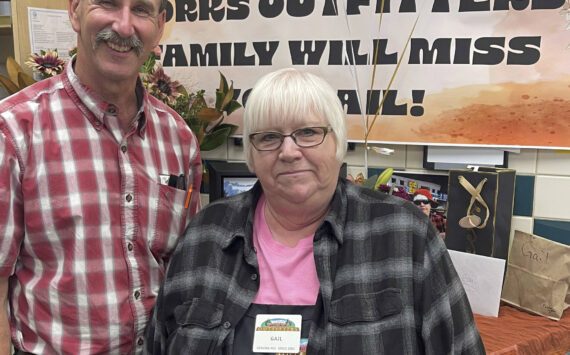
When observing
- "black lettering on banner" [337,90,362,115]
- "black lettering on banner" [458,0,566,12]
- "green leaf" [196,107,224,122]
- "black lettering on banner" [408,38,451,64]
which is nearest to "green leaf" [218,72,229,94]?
"green leaf" [196,107,224,122]

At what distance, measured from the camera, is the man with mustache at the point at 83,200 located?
1.17 meters

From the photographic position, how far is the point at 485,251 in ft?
5.57

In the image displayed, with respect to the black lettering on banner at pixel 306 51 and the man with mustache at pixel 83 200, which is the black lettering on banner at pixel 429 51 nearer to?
the black lettering on banner at pixel 306 51

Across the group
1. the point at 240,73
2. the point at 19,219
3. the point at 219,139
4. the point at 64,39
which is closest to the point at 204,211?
the point at 19,219

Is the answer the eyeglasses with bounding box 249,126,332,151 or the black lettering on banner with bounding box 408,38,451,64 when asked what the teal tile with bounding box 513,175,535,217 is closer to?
the black lettering on banner with bounding box 408,38,451,64

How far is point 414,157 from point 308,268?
1.05m

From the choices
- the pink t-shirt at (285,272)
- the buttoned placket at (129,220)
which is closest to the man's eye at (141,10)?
the buttoned placket at (129,220)

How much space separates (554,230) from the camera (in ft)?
6.19

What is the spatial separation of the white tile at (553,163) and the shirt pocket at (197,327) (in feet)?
4.64

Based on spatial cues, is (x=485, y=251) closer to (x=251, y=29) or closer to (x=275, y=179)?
(x=275, y=179)

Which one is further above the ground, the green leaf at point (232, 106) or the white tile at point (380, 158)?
the green leaf at point (232, 106)

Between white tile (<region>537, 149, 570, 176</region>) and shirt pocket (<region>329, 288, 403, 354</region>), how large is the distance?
114 centimetres

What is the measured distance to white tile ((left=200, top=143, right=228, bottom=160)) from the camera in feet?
7.66

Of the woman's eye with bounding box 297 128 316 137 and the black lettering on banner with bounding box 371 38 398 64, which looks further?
the black lettering on banner with bounding box 371 38 398 64
